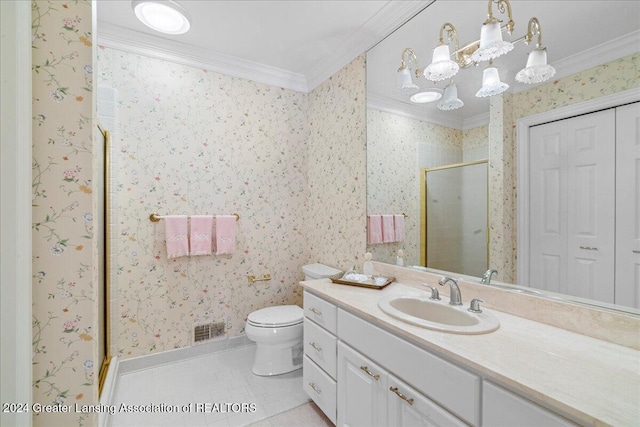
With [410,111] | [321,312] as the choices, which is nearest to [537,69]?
[410,111]

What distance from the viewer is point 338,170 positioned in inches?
96.1

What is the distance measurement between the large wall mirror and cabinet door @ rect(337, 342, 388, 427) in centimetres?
69

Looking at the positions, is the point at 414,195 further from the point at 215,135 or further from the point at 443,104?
the point at 215,135

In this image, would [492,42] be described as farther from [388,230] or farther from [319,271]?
[319,271]

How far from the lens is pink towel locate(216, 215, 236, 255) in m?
2.34

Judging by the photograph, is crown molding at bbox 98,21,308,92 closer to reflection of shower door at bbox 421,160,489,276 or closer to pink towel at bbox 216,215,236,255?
pink towel at bbox 216,215,236,255

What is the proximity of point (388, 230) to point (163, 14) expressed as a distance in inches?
75.7

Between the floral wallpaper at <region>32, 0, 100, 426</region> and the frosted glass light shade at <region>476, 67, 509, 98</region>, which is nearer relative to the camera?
the floral wallpaper at <region>32, 0, 100, 426</region>

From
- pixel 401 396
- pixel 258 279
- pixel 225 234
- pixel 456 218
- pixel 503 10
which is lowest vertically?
pixel 401 396

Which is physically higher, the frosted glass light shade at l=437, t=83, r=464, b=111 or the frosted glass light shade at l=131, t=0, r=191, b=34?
the frosted glass light shade at l=131, t=0, r=191, b=34

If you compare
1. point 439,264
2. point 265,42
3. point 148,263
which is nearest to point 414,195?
point 439,264

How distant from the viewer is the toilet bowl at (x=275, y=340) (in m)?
2.05

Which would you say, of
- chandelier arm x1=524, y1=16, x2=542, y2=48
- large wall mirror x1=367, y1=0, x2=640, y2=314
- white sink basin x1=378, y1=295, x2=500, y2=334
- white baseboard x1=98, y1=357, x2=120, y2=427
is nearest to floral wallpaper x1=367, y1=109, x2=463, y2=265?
large wall mirror x1=367, y1=0, x2=640, y2=314

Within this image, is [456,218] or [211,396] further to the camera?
[211,396]
